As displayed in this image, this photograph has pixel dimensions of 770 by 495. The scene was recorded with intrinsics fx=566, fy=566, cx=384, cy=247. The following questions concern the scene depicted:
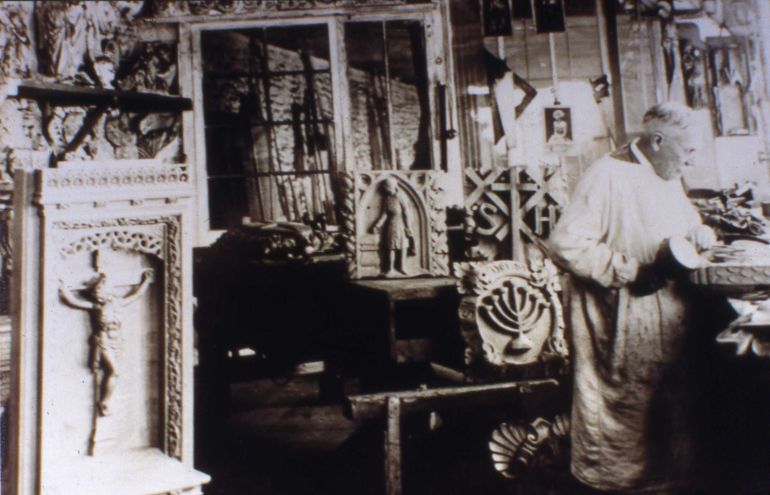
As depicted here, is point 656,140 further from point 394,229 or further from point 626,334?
point 394,229

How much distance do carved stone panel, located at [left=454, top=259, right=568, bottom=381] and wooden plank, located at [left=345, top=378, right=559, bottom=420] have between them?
0.22ft

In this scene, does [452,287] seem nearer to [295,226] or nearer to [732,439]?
[295,226]

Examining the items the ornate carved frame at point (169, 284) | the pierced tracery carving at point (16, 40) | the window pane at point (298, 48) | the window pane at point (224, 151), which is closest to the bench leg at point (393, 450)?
the ornate carved frame at point (169, 284)

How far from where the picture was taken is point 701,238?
1.83m

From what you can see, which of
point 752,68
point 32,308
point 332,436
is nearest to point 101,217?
point 32,308

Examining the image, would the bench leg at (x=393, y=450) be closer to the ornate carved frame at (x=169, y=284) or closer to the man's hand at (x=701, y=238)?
the ornate carved frame at (x=169, y=284)

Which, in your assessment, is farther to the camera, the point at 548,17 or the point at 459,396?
the point at 548,17

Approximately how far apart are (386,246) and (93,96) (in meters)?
1.26

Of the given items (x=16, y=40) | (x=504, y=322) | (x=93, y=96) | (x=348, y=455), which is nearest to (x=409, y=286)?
(x=504, y=322)

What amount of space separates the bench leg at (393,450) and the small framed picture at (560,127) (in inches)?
47.8

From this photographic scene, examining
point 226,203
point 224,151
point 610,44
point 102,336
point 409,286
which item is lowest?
point 102,336

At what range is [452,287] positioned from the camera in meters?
2.11

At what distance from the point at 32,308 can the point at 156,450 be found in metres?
0.56

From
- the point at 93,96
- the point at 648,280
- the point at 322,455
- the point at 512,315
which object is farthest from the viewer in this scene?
the point at 322,455
